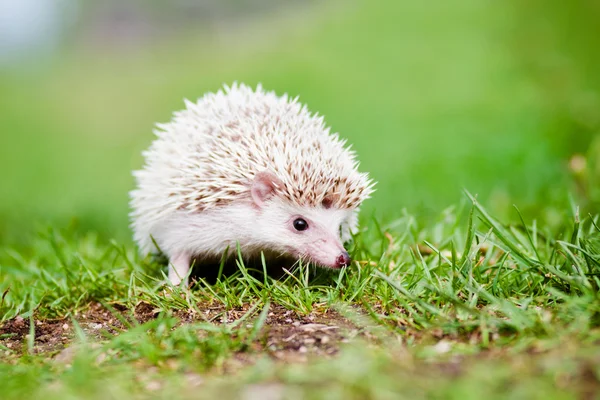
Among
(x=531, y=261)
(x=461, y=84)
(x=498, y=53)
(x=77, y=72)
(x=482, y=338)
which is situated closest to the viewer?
(x=482, y=338)

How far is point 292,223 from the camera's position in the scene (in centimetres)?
455

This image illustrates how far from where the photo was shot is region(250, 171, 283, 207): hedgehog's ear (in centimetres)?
443

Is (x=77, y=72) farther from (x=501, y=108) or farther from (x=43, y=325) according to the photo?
(x=43, y=325)

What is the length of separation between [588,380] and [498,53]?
1351 cm

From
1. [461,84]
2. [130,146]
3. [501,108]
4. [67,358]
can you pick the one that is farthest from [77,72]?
[67,358]

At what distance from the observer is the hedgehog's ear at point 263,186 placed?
14.5 feet

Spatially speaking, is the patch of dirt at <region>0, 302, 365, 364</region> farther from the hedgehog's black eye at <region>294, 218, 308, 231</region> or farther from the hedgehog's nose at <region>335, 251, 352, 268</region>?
the hedgehog's black eye at <region>294, 218, 308, 231</region>

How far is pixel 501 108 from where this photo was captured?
11984 millimetres

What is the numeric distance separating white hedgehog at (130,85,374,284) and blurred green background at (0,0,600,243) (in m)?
1.53

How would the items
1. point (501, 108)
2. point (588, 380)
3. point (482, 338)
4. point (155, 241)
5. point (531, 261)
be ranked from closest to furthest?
point (588, 380) < point (482, 338) < point (531, 261) < point (155, 241) < point (501, 108)

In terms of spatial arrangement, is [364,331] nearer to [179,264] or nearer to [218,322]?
[218,322]

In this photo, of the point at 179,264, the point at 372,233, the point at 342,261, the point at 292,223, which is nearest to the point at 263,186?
the point at 292,223

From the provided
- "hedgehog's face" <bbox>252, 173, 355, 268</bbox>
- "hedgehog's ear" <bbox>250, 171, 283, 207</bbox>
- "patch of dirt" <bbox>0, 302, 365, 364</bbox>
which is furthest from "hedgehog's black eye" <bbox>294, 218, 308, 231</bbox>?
"patch of dirt" <bbox>0, 302, 365, 364</bbox>

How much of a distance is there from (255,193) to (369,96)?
9730mm
